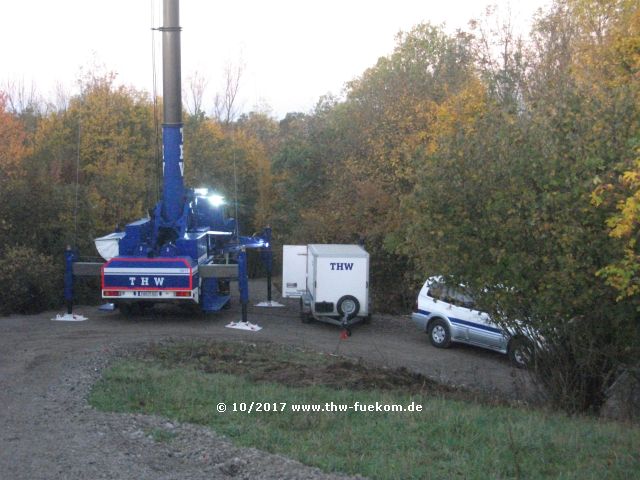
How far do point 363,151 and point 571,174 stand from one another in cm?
2012

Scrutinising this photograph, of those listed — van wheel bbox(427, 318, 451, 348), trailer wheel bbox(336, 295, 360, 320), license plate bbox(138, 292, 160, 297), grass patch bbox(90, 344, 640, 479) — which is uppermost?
grass patch bbox(90, 344, 640, 479)

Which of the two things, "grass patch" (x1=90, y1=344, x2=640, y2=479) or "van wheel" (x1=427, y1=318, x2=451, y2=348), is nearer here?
"grass patch" (x1=90, y1=344, x2=640, y2=479)

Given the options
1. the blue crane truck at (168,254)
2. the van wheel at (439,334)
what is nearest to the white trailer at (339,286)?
the blue crane truck at (168,254)

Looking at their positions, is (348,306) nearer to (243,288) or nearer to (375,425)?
(243,288)

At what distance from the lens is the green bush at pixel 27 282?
70.3ft

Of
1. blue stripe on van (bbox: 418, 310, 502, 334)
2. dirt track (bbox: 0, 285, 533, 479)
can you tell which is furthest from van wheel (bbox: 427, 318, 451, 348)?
blue stripe on van (bbox: 418, 310, 502, 334)

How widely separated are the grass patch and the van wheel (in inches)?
234

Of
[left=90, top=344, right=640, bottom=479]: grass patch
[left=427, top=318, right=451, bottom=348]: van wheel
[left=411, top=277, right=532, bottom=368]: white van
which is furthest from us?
[left=427, top=318, right=451, bottom=348]: van wheel

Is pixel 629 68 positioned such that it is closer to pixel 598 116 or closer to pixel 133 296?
pixel 598 116

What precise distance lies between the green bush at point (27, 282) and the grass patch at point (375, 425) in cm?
945

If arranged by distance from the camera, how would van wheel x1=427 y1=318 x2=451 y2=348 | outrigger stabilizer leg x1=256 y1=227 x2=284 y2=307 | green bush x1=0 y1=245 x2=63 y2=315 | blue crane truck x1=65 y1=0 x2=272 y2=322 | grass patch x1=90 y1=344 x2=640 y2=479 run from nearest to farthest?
grass patch x1=90 y1=344 x2=640 y2=479
blue crane truck x1=65 y1=0 x2=272 y2=322
van wheel x1=427 y1=318 x2=451 y2=348
green bush x1=0 y1=245 x2=63 y2=315
outrigger stabilizer leg x1=256 y1=227 x2=284 y2=307

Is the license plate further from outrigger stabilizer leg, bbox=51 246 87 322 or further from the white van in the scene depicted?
the white van

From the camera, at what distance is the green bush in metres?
21.4

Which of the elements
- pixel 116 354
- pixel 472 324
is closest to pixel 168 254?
pixel 116 354
